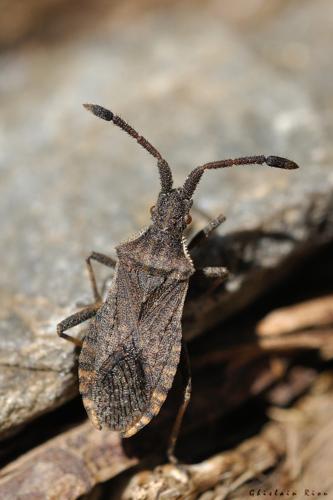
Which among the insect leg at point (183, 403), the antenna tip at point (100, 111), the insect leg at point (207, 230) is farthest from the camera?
the insect leg at point (207, 230)

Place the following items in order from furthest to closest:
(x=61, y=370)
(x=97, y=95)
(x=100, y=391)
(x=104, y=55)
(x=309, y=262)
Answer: (x=104, y=55), (x=97, y=95), (x=309, y=262), (x=61, y=370), (x=100, y=391)

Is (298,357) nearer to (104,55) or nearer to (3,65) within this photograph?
(104,55)

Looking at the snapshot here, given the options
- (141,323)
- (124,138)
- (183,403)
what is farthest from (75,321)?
(124,138)

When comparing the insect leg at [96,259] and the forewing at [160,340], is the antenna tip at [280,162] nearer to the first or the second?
the forewing at [160,340]

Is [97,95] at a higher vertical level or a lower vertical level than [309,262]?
higher

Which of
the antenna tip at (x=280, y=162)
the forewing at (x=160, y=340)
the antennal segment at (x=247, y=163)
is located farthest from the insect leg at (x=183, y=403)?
the antenna tip at (x=280, y=162)

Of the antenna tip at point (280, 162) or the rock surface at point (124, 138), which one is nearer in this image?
the antenna tip at point (280, 162)

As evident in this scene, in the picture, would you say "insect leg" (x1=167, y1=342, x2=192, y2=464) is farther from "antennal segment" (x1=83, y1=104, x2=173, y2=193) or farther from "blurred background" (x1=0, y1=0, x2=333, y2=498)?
"antennal segment" (x1=83, y1=104, x2=173, y2=193)

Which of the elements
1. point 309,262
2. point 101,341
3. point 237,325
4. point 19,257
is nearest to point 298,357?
point 237,325
